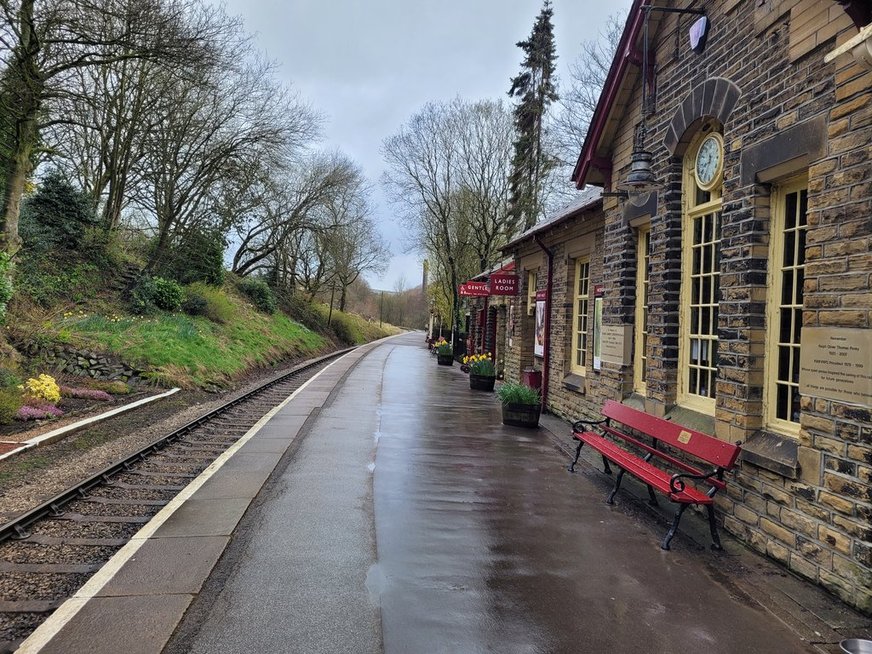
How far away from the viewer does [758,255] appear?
4957 millimetres

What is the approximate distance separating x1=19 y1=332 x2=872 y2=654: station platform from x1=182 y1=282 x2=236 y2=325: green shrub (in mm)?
15965

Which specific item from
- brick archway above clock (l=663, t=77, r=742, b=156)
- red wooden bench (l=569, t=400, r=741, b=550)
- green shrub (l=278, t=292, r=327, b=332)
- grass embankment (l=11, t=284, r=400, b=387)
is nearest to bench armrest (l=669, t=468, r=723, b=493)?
red wooden bench (l=569, t=400, r=741, b=550)

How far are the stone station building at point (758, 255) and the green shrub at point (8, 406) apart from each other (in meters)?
9.35

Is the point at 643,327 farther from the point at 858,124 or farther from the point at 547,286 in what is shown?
the point at 547,286

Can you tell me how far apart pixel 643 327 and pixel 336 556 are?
5.03 meters

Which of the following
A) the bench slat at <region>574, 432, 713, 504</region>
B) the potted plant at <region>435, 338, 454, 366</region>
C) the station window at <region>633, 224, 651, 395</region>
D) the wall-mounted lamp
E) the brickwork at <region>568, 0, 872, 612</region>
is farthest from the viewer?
the potted plant at <region>435, 338, 454, 366</region>

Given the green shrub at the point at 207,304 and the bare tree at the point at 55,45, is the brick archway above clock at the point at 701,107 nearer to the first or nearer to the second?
the bare tree at the point at 55,45

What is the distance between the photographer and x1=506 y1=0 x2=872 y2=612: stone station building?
3.89 meters

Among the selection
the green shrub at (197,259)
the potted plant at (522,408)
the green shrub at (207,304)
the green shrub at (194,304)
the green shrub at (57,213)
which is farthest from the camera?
the green shrub at (197,259)

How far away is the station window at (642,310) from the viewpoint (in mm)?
7402

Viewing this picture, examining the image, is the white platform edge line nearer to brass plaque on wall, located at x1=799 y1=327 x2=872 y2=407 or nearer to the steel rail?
the steel rail

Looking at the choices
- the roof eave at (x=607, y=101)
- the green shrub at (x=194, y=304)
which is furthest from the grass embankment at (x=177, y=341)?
the roof eave at (x=607, y=101)

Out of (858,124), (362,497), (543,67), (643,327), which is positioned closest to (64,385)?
(362,497)

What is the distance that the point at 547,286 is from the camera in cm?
1216
